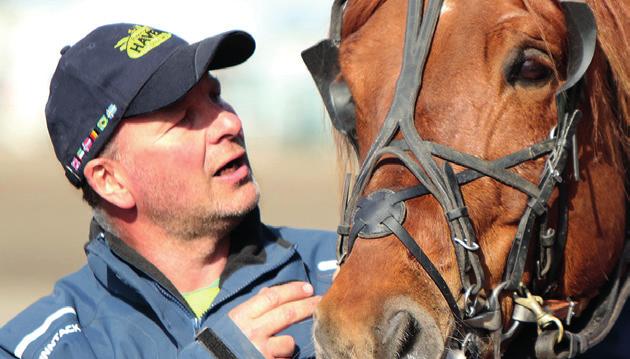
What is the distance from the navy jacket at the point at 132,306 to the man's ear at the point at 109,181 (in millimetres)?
167

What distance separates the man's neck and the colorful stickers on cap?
12.9 inches

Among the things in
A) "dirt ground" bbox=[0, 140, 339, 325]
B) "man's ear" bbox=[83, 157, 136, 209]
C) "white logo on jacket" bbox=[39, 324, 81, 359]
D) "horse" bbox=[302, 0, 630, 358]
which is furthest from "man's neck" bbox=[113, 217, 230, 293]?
"dirt ground" bbox=[0, 140, 339, 325]

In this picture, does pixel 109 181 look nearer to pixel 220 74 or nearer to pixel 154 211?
pixel 154 211

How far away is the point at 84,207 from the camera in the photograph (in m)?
14.2

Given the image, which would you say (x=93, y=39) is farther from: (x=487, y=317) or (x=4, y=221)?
(x=4, y=221)

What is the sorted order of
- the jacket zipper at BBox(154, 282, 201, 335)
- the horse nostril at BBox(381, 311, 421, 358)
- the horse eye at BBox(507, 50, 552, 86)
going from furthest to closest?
the jacket zipper at BBox(154, 282, 201, 335) → the horse eye at BBox(507, 50, 552, 86) → the horse nostril at BBox(381, 311, 421, 358)

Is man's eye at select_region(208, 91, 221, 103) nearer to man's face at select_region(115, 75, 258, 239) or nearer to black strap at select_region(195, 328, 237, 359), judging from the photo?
man's face at select_region(115, 75, 258, 239)

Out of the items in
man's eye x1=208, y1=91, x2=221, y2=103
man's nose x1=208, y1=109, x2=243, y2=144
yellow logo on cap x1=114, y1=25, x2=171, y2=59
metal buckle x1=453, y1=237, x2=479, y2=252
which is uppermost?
yellow logo on cap x1=114, y1=25, x2=171, y2=59

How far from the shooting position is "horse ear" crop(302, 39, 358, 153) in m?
2.60

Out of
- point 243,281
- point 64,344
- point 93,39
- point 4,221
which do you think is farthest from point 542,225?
point 4,221

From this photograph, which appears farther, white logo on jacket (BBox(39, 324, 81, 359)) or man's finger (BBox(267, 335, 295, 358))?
white logo on jacket (BBox(39, 324, 81, 359))

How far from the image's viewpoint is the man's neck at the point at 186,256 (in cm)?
322

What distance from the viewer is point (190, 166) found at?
316 centimetres

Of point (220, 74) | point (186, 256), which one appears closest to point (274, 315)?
point (186, 256)
